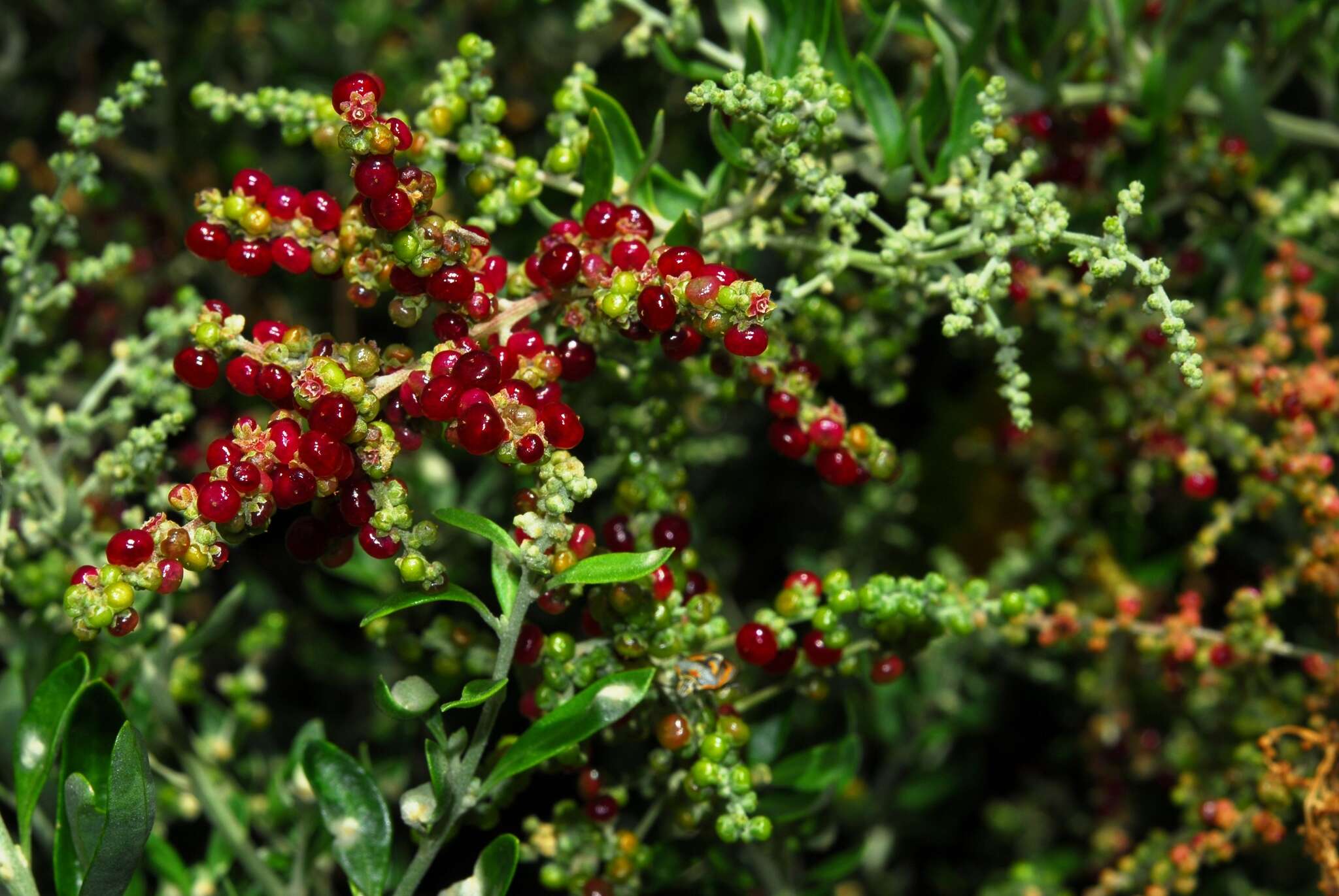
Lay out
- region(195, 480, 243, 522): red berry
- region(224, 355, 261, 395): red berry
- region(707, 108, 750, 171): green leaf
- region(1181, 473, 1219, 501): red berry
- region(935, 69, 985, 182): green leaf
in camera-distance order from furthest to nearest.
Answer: region(1181, 473, 1219, 501): red berry, region(935, 69, 985, 182): green leaf, region(707, 108, 750, 171): green leaf, region(224, 355, 261, 395): red berry, region(195, 480, 243, 522): red berry

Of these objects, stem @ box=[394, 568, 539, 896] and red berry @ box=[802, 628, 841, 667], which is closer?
stem @ box=[394, 568, 539, 896]

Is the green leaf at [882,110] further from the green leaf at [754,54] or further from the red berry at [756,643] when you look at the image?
the red berry at [756,643]

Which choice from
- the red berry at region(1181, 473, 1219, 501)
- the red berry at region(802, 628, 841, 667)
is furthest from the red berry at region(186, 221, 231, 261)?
the red berry at region(1181, 473, 1219, 501)

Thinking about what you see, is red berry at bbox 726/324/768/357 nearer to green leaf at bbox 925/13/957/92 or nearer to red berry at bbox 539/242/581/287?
red berry at bbox 539/242/581/287

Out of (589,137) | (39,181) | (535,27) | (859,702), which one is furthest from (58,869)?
(535,27)

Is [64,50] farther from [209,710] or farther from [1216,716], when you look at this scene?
[1216,716]

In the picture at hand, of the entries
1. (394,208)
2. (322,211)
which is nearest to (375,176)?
(394,208)

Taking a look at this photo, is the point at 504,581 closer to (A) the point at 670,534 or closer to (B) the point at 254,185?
(A) the point at 670,534
